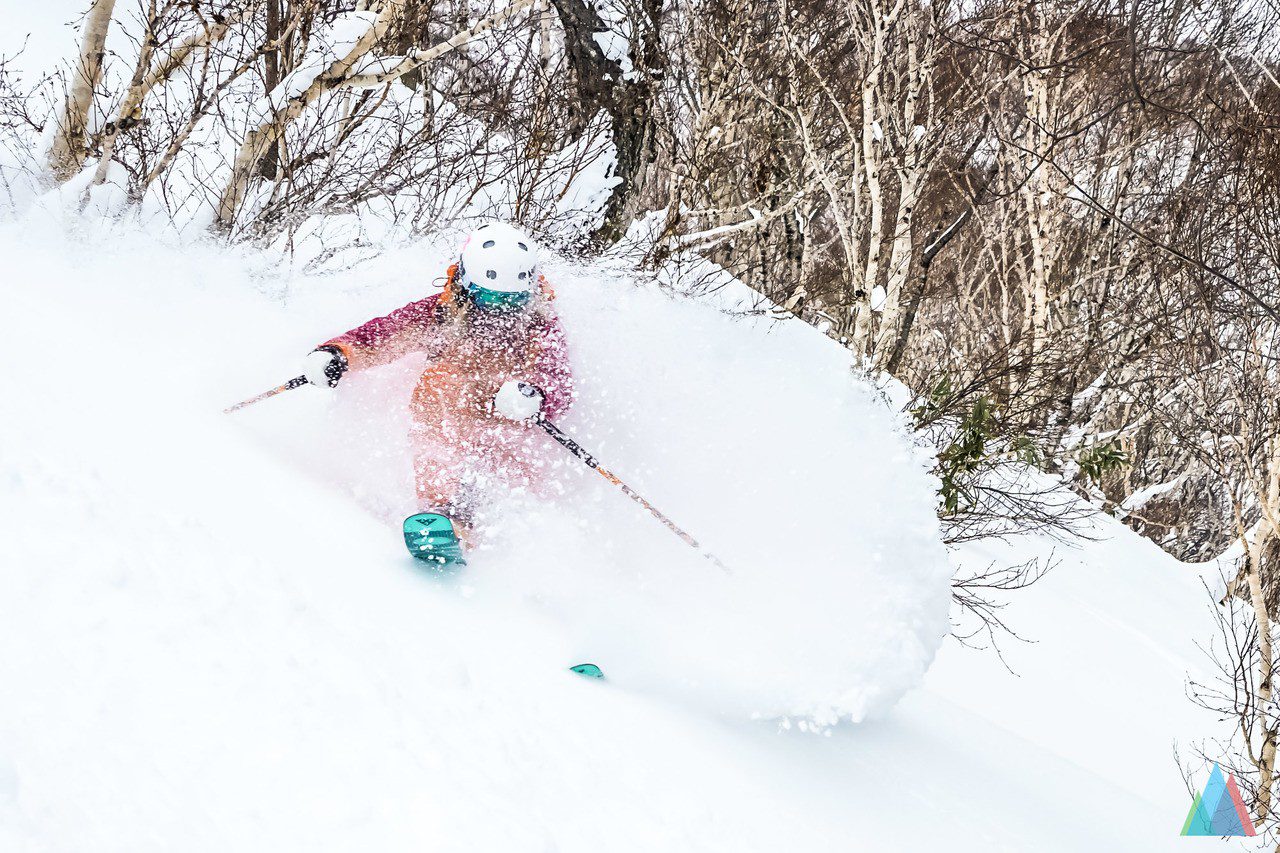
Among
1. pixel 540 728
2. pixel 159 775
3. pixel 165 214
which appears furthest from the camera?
pixel 165 214

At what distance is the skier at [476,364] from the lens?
361 cm

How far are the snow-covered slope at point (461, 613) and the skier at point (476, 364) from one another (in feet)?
0.73

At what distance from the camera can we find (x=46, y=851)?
1.30 metres

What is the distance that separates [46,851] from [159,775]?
0.24m

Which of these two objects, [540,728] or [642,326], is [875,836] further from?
[642,326]

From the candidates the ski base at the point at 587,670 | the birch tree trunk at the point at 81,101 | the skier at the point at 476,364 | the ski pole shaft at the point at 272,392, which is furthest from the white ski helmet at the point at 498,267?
the birch tree trunk at the point at 81,101

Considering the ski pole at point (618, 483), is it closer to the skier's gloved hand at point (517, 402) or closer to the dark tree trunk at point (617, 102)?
the skier's gloved hand at point (517, 402)

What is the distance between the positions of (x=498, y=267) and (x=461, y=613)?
1.57m

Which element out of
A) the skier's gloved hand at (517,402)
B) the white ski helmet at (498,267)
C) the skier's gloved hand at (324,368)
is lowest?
the skier's gloved hand at (324,368)

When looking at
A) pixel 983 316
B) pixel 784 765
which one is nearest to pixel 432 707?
pixel 784 765

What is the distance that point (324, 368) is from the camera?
142 inches

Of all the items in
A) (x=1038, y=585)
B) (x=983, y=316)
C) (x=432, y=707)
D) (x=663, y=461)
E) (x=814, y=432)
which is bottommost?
(x=1038, y=585)

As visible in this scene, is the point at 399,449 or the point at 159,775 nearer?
the point at 159,775

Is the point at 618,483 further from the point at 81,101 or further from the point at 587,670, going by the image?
the point at 81,101
